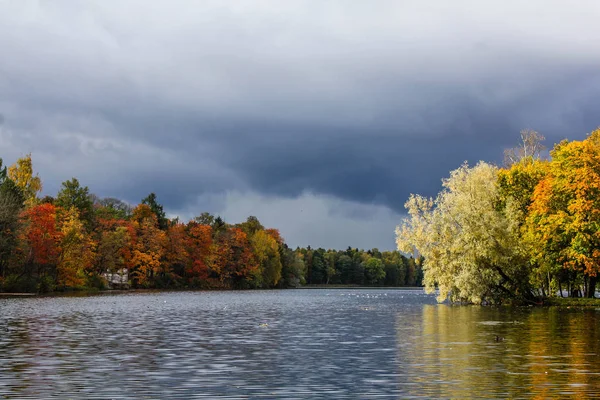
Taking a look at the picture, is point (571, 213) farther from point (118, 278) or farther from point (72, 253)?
point (118, 278)

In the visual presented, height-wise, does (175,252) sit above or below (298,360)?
above

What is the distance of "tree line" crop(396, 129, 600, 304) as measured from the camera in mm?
79562

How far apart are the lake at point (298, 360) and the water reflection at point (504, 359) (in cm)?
5

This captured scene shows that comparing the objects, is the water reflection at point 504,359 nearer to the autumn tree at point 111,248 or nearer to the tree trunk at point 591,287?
the tree trunk at point 591,287

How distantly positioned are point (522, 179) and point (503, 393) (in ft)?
245

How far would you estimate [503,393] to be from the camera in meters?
22.4

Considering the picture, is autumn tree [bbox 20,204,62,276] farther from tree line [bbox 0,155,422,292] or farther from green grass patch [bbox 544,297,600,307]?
green grass patch [bbox 544,297,600,307]

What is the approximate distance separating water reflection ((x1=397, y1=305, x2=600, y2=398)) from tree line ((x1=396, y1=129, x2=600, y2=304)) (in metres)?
26.4

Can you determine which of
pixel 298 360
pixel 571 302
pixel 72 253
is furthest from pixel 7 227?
pixel 298 360

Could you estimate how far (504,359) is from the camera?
31.9 metres

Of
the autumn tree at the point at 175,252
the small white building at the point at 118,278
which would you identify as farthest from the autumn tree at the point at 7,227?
the autumn tree at the point at 175,252

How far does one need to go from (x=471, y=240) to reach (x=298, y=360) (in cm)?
5553

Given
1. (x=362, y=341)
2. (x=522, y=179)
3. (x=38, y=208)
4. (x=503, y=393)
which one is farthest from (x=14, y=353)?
(x=38, y=208)

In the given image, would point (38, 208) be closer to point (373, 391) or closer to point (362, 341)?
point (362, 341)
